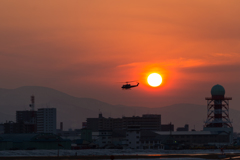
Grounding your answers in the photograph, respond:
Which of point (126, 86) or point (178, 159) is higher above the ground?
point (126, 86)

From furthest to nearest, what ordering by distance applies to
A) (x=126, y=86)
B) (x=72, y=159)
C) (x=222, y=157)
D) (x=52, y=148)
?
1. (x=52, y=148)
2. (x=126, y=86)
3. (x=222, y=157)
4. (x=72, y=159)

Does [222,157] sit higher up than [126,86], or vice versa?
[126,86]

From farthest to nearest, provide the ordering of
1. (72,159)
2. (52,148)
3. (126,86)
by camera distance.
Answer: (52,148) < (126,86) < (72,159)

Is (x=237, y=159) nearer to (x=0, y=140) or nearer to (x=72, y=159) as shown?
(x=72, y=159)

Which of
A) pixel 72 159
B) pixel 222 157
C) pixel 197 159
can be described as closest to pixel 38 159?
pixel 72 159

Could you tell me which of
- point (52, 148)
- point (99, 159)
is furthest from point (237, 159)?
point (52, 148)

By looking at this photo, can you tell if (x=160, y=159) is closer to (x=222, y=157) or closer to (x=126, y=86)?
(x=222, y=157)

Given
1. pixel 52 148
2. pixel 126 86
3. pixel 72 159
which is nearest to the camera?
pixel 72 159

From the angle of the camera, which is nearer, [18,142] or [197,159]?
[197,159]

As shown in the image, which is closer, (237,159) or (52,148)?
(237,159)
